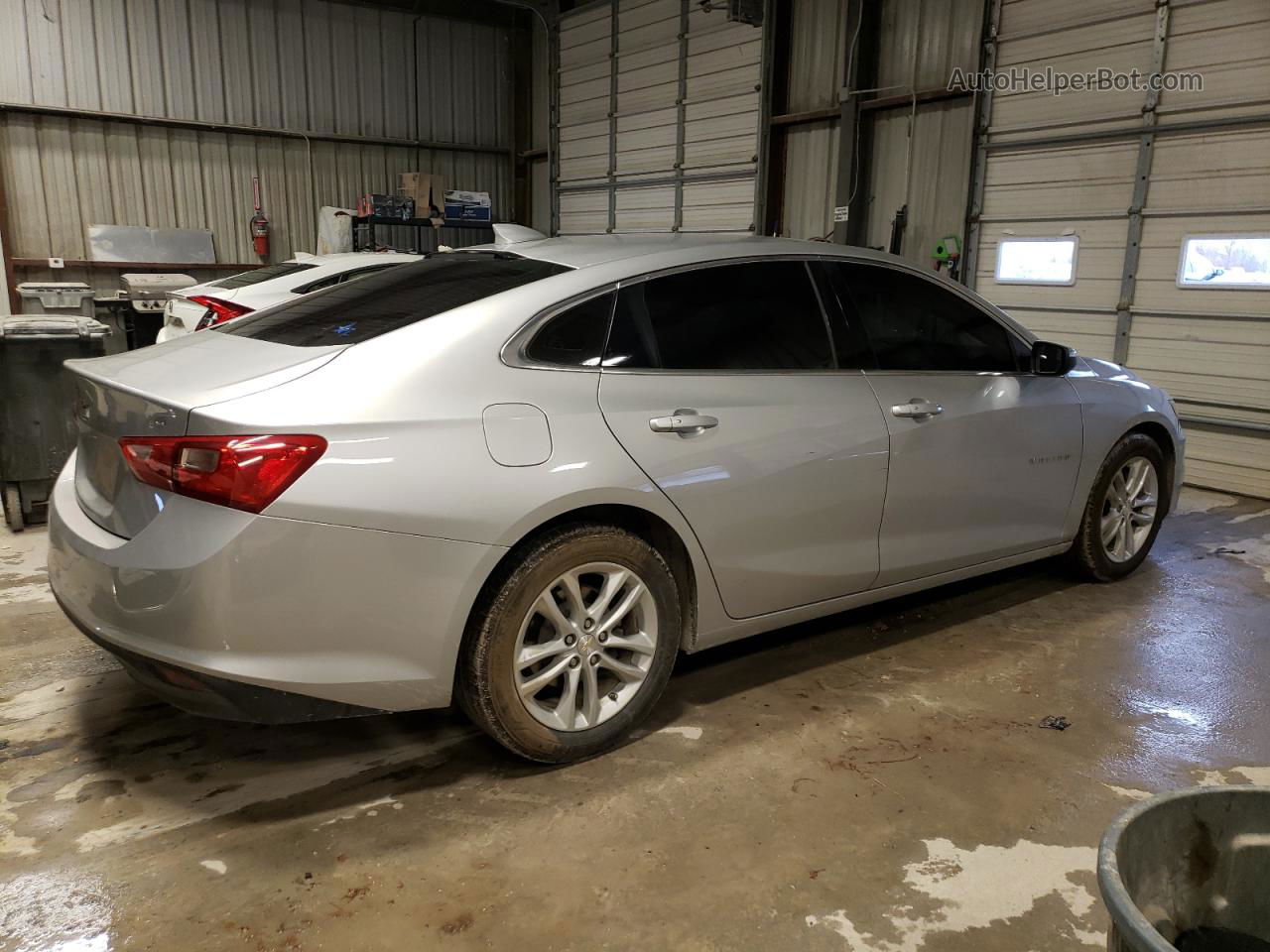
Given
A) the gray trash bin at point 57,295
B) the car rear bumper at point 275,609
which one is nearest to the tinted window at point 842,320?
the car rear bumper at point 275,609

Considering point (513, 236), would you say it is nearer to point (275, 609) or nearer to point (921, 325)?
point (921, 325)

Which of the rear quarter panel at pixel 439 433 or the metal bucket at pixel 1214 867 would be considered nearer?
the metal bucket at pixel 1214 867

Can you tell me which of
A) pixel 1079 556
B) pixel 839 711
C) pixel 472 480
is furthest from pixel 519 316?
pixel 1079 556

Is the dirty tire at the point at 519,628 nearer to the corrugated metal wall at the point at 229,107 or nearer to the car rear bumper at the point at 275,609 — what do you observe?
the car rear bumper at the point at 275,609

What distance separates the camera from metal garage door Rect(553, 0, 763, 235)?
10.5m

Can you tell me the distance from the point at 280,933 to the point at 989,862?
1.63 meters

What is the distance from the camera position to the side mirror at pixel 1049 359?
3.65m

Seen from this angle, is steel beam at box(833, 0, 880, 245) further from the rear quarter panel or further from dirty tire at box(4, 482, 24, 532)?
the rear quarter panel

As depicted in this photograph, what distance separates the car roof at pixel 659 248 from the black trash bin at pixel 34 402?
9.61 ft

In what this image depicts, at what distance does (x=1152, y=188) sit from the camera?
23.7 feet

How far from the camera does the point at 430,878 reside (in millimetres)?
2139

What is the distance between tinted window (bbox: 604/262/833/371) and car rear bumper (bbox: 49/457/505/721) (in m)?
0.80

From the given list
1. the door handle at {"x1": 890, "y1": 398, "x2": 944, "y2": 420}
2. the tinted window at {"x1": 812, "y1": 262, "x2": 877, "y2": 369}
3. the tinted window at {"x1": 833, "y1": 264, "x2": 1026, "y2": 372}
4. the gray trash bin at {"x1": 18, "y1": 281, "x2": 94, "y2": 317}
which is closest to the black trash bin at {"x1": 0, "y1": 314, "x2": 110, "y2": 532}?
the tinted window at {"x1": 812, "y1": 262, "x2": 877, "y2": 369}

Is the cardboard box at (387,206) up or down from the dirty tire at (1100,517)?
up
